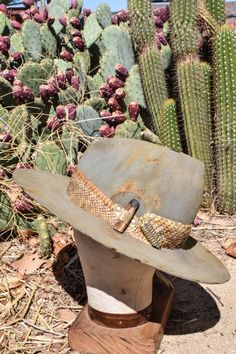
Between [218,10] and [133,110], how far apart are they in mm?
876

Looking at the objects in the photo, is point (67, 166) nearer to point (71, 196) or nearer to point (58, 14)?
point (71, 196)

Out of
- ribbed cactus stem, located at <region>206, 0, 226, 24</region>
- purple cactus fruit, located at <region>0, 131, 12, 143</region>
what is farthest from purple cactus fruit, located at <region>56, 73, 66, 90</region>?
ribbed cactus stem, located at <region>206, 0, 226, 24</region>

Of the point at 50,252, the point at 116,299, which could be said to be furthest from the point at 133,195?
the point at 50,252

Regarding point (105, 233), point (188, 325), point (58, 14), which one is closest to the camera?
point (105, 233)

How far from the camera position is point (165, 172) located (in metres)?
1.76

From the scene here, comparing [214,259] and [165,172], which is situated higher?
[165,172]

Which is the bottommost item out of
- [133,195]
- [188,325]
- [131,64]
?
[188,325]

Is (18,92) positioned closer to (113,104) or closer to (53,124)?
(53,124)

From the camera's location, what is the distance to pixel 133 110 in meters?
3.55

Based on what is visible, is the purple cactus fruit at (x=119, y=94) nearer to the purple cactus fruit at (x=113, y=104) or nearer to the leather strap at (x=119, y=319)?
the purple cactus fruit at (x=113, y=104)

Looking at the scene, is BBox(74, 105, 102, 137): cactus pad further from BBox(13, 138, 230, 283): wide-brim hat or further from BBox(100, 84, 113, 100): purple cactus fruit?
BBox(13, 138, 230, 283): wide-brim hat

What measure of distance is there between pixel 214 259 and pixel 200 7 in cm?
201

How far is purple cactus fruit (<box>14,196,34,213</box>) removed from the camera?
288 cm

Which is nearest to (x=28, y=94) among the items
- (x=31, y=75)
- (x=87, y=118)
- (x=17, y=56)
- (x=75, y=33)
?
(x=31, y=75)
